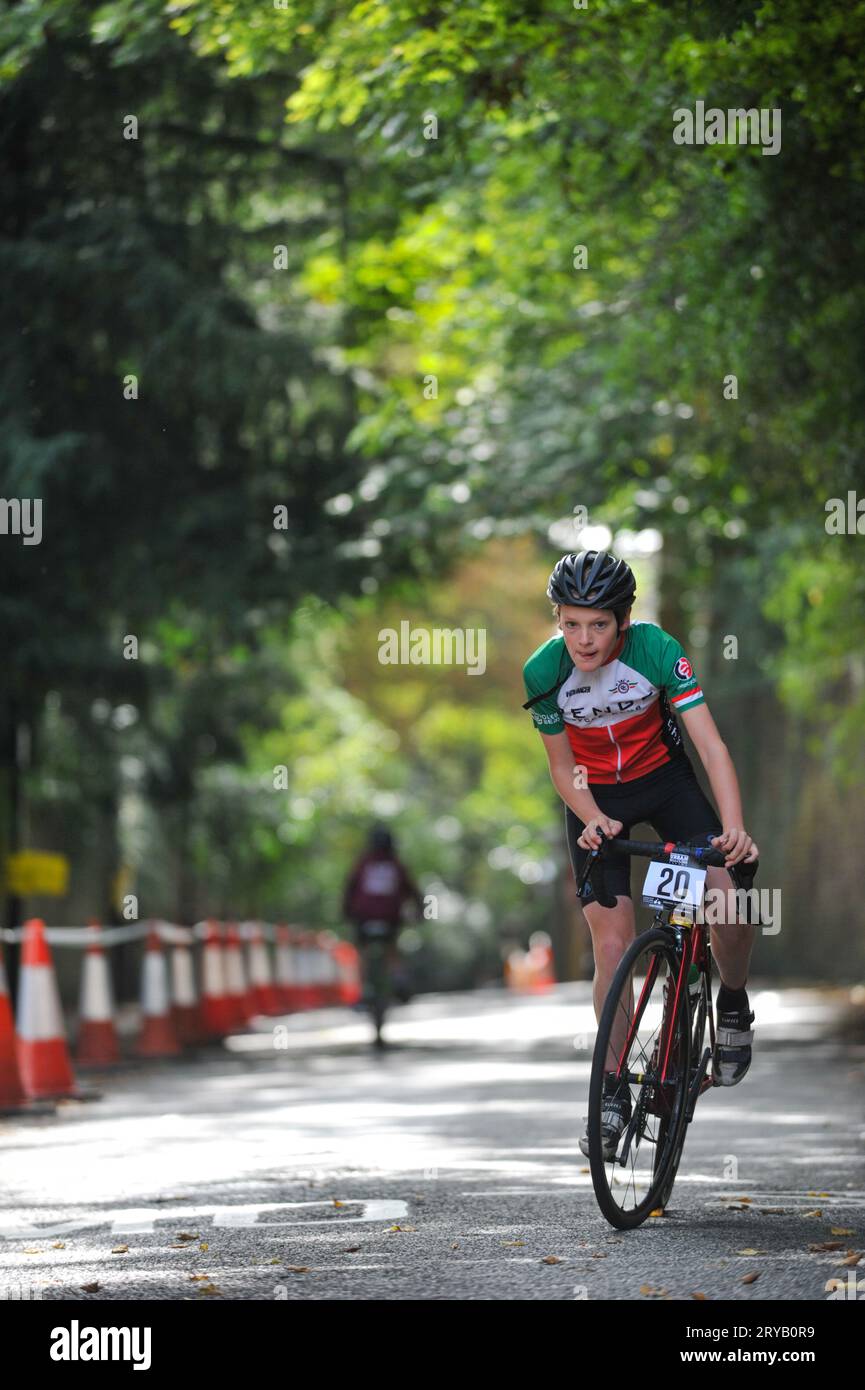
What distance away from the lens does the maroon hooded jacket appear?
1841 centimetres

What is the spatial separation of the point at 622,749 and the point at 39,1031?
254 inches

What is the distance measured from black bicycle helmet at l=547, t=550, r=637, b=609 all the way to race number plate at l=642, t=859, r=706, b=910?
0.82 meters

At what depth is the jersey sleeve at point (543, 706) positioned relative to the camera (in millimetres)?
7008

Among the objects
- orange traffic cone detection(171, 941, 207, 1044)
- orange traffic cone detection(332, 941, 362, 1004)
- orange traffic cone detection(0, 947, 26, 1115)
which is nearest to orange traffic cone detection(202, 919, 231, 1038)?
orange traffic cone detection(171, 941, 207, 1044)

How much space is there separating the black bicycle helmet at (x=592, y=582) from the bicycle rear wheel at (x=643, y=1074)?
102 centimetres

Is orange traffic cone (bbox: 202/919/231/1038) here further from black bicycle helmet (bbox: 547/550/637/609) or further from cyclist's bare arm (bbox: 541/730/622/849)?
black bicycle helmet (bbox: 547/550/637/609)

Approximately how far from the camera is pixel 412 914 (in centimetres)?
1872

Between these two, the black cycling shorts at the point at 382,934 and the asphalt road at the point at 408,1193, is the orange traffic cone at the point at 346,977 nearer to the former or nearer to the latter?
the black cycling shorts at the point at 382,934

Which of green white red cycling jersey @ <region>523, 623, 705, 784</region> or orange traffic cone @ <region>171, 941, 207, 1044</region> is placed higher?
green white red cycling jersey @ <region>523, 623, 705, 784</region>

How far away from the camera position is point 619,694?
7.01 metres

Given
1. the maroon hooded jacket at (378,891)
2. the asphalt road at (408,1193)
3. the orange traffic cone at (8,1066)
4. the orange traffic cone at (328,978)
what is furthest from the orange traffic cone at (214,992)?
the orange traffic cone at (328,978)

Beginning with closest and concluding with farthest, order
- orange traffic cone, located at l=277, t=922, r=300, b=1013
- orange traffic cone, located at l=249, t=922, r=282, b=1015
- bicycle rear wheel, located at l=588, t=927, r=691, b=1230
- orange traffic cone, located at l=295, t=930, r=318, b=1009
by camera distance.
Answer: bicycle rear wheel, located at l=588, t=927, r=691, b=1230, orange traffic cone, located at l=249, t=922, r=282, b=1015, orange traffic cone, located at l=277, t=922, r=300, b=1013, orange traffic cone, located at l=295, t=930, r=318, b=1009

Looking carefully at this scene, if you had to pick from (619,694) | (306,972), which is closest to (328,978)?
(306,972)
